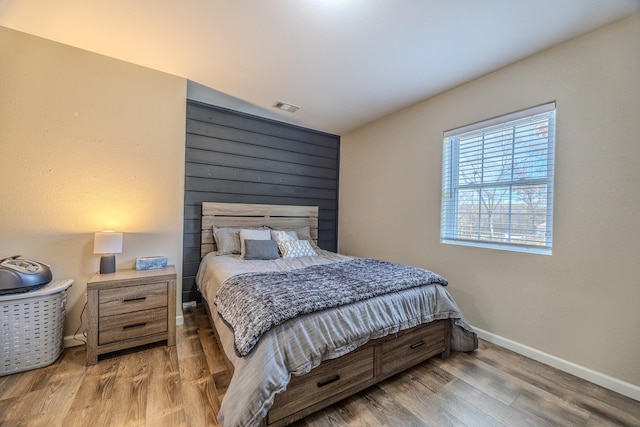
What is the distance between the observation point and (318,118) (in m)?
Result: 3.57

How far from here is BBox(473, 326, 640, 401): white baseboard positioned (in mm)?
1665

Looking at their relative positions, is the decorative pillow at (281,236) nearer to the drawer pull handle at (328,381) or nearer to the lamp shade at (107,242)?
the lamp shade at (107,242)

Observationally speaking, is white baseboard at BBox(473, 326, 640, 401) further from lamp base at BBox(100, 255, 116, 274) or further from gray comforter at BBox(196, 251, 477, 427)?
lamp base at BBox(100, 255, 116, 274)

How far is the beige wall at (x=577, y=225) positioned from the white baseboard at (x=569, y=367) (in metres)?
0.03

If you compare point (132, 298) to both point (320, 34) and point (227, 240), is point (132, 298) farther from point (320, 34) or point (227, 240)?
point (320, 34)

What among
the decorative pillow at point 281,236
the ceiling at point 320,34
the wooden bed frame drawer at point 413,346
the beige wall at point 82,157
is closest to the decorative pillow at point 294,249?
the decorative pillow at point 281,236

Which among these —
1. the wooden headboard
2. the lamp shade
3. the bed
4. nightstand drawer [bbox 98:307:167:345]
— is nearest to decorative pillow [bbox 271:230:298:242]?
the wooden headboard

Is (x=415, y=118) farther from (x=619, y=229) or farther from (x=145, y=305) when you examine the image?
(x=145, y=305)

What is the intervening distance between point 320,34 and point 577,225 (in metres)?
2.40

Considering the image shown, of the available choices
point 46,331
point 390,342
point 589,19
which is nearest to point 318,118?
point 589,19

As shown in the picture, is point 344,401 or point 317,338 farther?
point 344,401

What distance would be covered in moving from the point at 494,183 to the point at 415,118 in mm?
1182

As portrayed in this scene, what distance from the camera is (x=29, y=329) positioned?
1789mm

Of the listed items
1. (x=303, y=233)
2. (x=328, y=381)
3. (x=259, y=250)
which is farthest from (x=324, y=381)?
(x=303, y=233)
